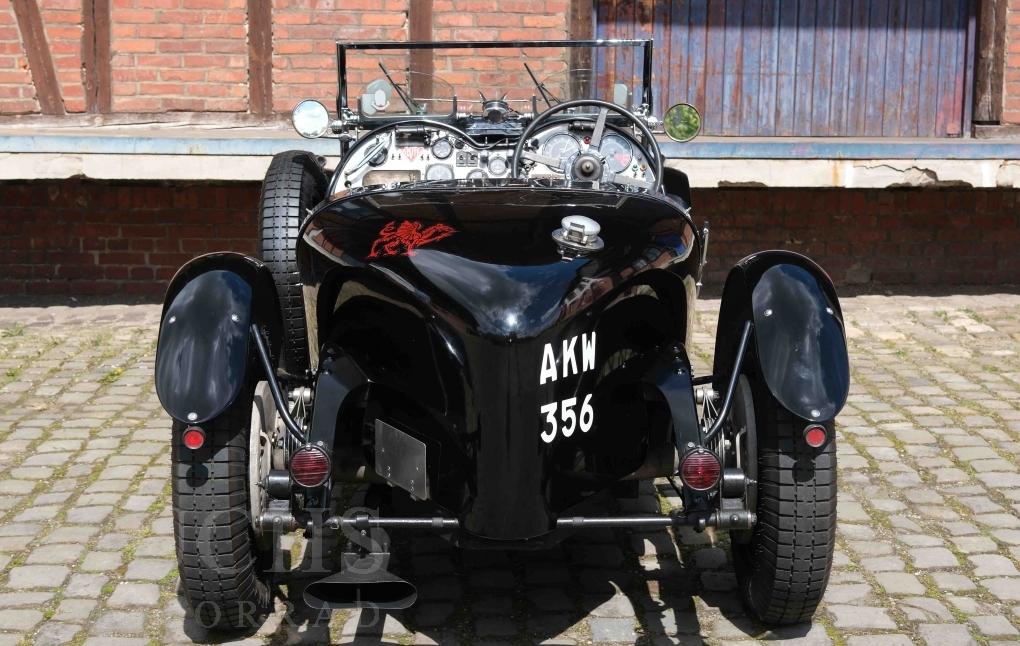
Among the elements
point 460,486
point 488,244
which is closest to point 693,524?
point 460,486

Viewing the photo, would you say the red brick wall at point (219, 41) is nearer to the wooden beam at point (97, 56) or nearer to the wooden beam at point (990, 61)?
the wooden beam at point (97, 56)

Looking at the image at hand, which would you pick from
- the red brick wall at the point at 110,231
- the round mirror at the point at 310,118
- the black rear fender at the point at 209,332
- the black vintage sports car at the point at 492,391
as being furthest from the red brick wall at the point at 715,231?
the black vintage sports car at the point at 492,391

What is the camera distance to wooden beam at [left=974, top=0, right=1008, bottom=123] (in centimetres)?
807

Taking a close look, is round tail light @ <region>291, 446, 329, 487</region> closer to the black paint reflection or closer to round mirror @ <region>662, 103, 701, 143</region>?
the black paint reflection

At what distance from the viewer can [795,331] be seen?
325 centimetres

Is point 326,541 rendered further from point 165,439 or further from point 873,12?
point 873,12

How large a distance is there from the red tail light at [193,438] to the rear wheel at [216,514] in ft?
0.07

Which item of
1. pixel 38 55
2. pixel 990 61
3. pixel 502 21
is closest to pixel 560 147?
pixel 502 21

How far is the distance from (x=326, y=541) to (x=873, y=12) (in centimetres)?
591

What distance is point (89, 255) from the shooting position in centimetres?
777

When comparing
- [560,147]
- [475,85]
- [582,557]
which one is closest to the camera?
[582,557]

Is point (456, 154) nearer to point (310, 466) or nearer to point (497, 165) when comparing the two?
point (497, 165)

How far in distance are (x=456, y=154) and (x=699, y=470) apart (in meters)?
2.41

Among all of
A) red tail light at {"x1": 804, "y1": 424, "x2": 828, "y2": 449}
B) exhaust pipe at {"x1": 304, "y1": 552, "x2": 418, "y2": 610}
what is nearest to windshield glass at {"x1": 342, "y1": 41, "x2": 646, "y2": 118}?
red tail light at {"x1": 804, "y1": 424, "x2": 828, "y2": 449}
